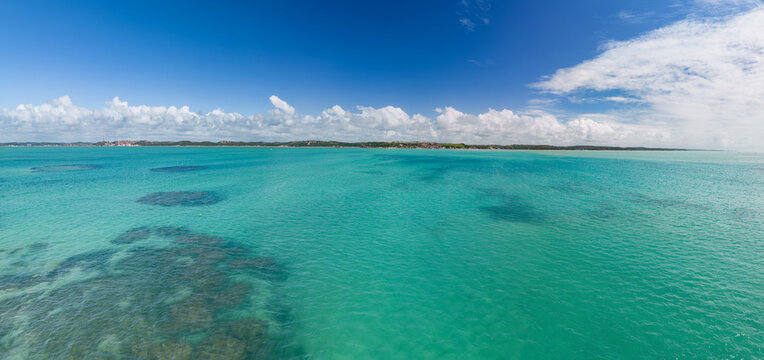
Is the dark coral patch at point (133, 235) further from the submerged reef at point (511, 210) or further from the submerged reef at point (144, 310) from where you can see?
the submerged reef at point (511, 210)

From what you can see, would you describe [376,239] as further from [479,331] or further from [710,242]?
[710,242]

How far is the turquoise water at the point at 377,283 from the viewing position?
10750mm

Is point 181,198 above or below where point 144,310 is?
above

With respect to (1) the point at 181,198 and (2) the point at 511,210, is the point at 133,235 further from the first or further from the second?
(2) the point at 511,210

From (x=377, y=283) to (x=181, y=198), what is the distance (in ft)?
111

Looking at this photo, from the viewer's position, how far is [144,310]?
484 inches

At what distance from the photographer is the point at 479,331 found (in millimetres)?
11742

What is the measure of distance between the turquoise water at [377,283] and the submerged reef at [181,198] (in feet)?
12.2

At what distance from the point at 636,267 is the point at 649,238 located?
7.52 m

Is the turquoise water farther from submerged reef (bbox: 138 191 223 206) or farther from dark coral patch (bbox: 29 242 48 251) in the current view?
submerged reef (bbox: 138 191 223 206)

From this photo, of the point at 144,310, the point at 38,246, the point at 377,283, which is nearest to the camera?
the point at 144,310

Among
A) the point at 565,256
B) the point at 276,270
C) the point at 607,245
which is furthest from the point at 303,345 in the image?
the point at 607,245

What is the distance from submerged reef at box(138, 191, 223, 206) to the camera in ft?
109

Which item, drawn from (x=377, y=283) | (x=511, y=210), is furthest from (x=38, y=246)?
(x=511, y=210)
